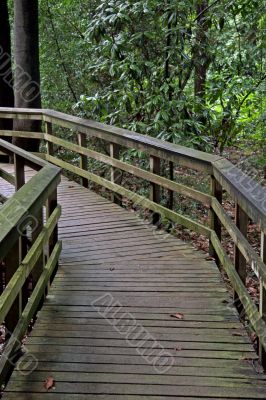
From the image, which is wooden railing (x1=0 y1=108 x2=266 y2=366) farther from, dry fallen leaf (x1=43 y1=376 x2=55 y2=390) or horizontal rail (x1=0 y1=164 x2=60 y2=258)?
horizontal rail (x1=0 y1=164 x2=60 y2=258)

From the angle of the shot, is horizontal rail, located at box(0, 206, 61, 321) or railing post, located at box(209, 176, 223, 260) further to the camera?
railing post, located at box(209, 176, 223, 260)

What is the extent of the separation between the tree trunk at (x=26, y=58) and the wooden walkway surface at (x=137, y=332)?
455cm

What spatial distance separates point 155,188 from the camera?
613cm

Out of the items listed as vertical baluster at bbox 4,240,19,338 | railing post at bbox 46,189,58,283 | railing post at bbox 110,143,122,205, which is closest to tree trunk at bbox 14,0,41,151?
railing post at bbox 110,143,122,205

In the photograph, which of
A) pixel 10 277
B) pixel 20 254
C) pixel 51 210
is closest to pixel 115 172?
pixel 51 210

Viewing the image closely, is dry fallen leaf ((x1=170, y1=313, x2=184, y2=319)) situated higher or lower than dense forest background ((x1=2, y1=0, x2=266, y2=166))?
lower

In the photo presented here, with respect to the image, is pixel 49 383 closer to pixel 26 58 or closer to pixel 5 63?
pixel 26 58

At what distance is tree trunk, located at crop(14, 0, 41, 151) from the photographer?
30.4 ft

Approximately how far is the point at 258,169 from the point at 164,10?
4.95m

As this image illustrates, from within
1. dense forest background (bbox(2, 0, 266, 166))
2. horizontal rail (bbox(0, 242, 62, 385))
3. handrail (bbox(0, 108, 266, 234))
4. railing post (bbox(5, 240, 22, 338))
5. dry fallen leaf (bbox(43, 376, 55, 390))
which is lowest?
dry fallen leaf (bbox(43, 376, 55, 390))

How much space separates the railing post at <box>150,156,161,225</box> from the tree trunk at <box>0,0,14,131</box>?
5.54 metres

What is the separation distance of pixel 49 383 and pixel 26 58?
742 cm

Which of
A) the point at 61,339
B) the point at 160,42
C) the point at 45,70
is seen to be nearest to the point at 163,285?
the point at 61,339

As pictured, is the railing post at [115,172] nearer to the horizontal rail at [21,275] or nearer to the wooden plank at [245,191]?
the wooden plank at [245,191]
